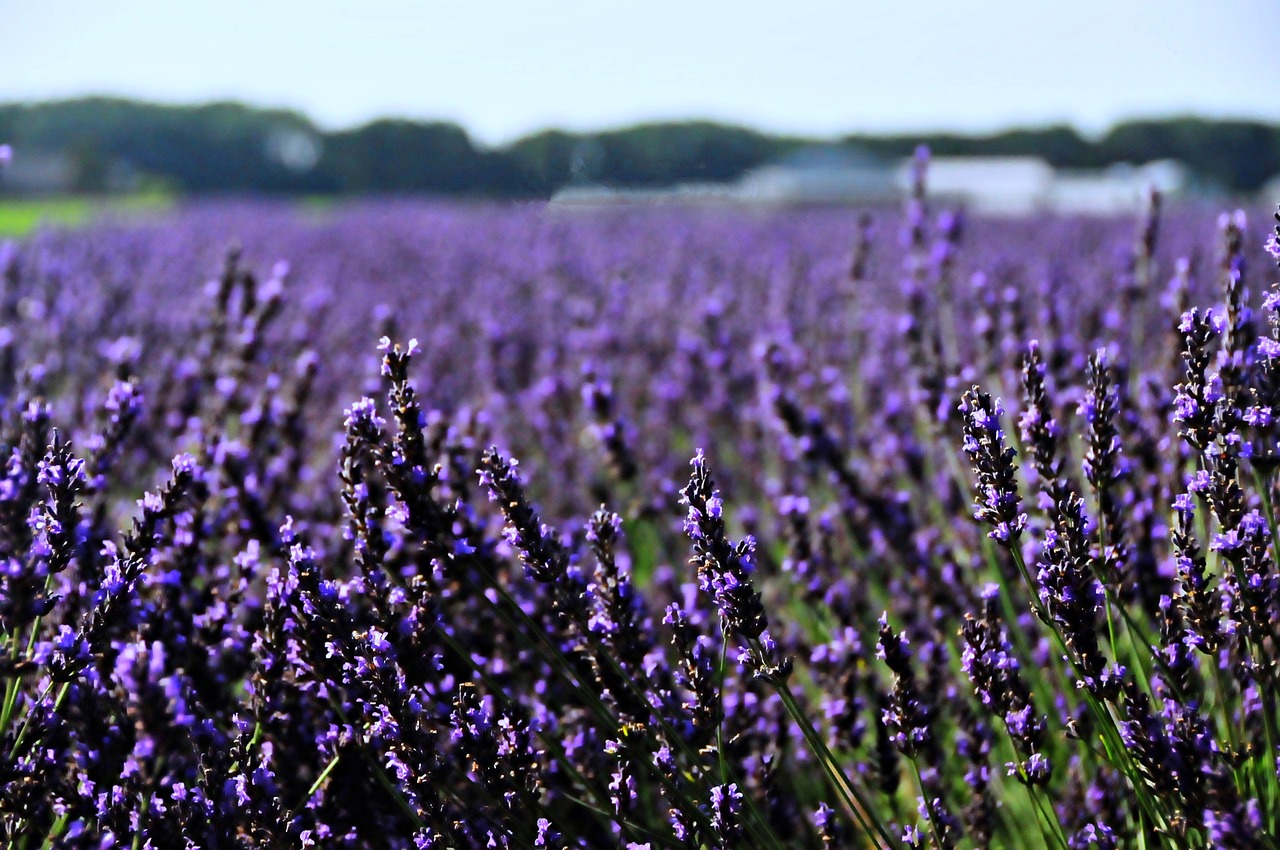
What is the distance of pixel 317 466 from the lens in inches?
156

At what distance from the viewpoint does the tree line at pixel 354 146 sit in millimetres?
27222

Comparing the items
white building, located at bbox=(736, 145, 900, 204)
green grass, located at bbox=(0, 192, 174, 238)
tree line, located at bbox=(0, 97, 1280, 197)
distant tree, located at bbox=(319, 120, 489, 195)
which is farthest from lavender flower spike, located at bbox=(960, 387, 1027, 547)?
distant tree, located at bbox=(319, 120, 489, 195)

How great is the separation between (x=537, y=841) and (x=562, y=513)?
236 centimetres

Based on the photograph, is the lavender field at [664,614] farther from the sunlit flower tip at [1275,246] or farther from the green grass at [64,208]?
the green grass at [64,208]

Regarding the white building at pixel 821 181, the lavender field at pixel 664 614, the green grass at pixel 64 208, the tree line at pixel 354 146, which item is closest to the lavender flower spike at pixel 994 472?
the lavender field at pixel 664 614

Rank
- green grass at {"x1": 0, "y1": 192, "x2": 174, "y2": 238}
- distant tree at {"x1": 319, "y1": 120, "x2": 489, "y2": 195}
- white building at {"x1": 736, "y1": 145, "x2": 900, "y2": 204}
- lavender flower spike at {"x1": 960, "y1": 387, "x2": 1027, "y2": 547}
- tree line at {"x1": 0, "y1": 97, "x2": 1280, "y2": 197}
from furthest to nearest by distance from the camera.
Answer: tree line at {"x1": 0, "y1": 97, "x2": 1280, "y2": 197} → distant tree at {"x1": 319, "y1": 120, "x2": 489, "y2": 195} → white building at {"x1": 736, "y1": 145, "x2": 900, "y2": 204} → green grass at {"x1": 0, "y1": 192, "x2": 174, "y2": 238} → lavender flower spike at {"x1": 960, "y1": 387, "x2": 1027, "y2": 547}

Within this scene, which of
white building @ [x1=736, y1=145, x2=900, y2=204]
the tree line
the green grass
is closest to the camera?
the green grass

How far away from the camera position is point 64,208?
2244 cm

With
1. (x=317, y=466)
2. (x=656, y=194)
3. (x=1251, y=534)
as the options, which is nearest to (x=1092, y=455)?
(x=1251, y=534)

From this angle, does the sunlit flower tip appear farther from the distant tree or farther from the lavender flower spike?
the distant tree

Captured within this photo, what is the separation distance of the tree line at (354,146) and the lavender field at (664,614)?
17.1 meters

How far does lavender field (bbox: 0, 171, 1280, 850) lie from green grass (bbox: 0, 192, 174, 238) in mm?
14762

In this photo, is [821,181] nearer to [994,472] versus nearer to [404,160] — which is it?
[404,160]

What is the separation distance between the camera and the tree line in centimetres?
2722
